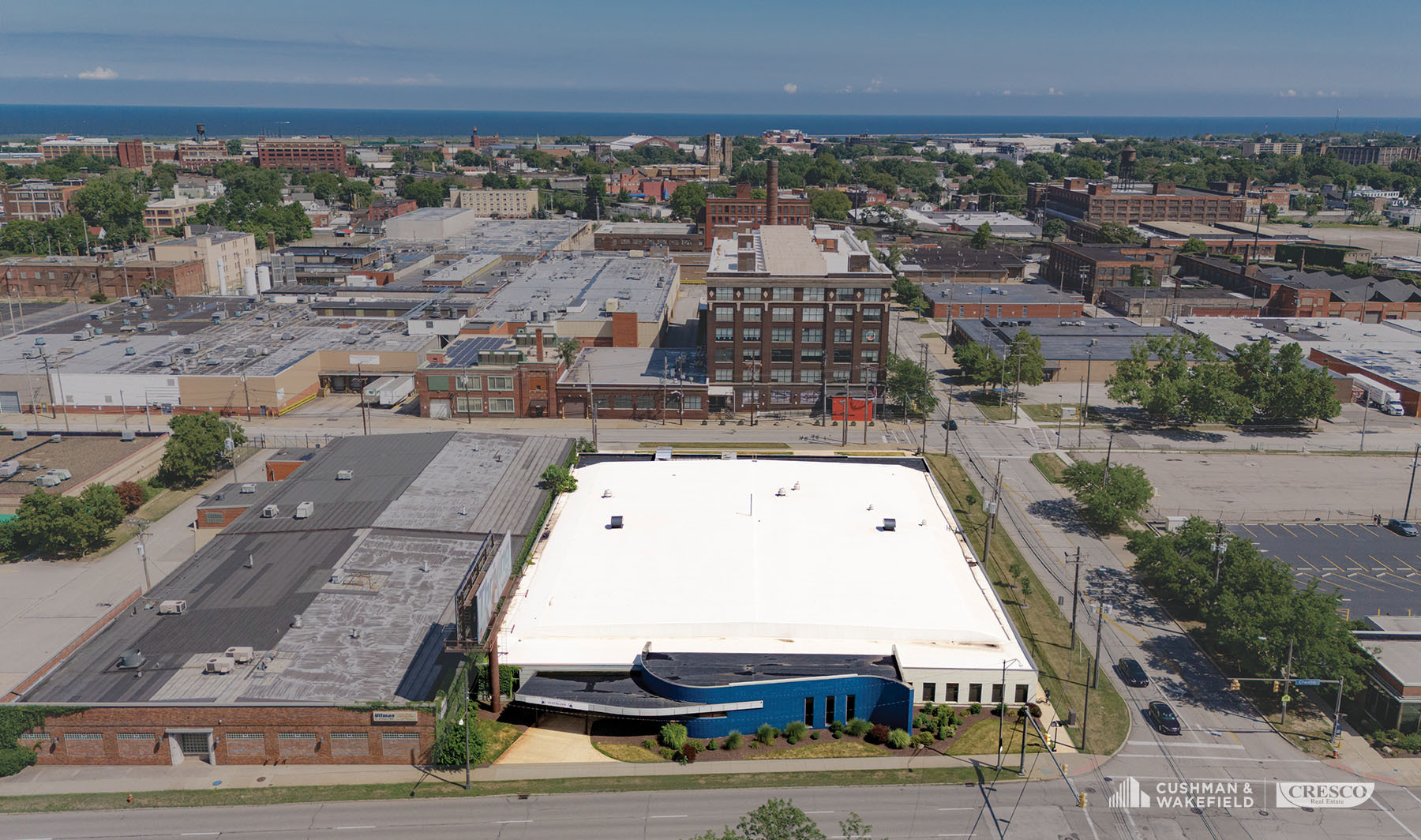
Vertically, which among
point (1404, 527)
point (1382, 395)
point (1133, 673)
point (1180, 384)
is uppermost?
point (1180, 384)

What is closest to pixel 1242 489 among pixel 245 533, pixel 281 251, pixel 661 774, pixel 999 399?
pixel 999 399

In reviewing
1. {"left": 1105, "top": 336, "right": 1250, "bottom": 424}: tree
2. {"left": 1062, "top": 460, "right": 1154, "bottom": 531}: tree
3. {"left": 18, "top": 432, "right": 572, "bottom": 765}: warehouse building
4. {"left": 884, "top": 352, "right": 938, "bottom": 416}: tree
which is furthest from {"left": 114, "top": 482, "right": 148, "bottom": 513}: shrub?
{"left": 1105, "top": 336, "right": 1250, "bottom": 424}: tree

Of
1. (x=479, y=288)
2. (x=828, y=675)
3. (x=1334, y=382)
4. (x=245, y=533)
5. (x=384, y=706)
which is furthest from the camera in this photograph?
(x=479, y=288)

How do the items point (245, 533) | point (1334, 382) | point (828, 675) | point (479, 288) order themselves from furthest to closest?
point (479, 288) < point (1334, 382) < point (245, 533) < point (828, 675)

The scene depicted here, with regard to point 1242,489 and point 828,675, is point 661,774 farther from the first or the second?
point 1242,489

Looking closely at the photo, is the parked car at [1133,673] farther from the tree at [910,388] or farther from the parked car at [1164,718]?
the tree at [910,388]

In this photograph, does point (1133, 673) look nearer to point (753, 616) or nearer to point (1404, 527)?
point (753, 616)

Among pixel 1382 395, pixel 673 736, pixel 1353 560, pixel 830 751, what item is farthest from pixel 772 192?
pixel 673 736
